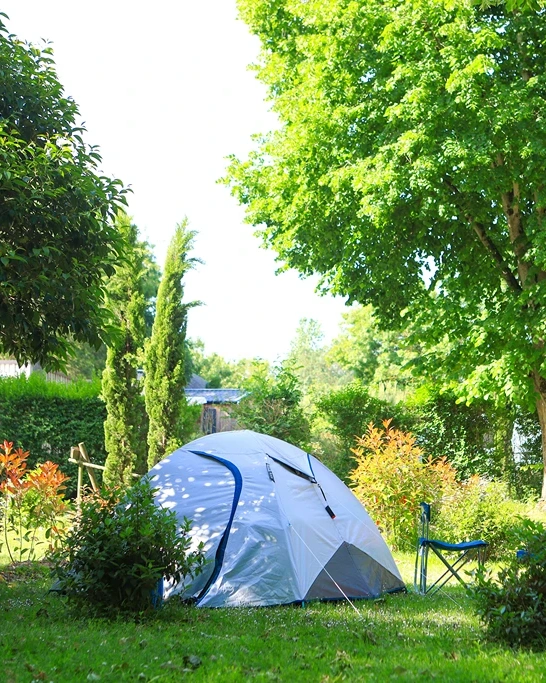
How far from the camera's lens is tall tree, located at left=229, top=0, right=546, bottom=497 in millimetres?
10352

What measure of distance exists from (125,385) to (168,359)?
1.19m

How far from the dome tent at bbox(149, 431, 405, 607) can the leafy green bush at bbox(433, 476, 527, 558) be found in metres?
2.92

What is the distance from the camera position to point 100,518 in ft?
20.3

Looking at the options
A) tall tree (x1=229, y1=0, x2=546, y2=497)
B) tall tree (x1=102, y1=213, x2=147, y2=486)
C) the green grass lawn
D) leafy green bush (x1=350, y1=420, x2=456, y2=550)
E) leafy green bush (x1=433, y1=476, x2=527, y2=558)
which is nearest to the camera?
the green grass lawn

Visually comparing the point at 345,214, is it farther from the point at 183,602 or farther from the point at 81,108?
the point at 183,602

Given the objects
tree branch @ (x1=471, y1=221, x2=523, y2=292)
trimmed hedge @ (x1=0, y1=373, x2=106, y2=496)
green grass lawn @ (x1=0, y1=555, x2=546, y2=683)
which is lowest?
green grass lawn @ (x1=0, y1=555, x2=546, y2=683)

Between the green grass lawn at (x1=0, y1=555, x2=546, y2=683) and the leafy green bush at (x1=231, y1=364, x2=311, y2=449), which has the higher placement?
the leafy green bush at (x1=231, y1=364, x2=311, y2=449)

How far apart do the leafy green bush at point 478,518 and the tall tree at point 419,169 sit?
1.69 metres

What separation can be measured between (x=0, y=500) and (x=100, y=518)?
3.98m

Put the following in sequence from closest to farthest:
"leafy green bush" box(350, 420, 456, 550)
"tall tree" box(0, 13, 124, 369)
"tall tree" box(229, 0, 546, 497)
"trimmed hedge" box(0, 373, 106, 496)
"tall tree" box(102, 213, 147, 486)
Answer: "tall tree" box(0, 13, 124, 369)
"tall tree" box(229, 0, 546, 497)
"leafy green bush" box(350, 420, 456, 550)
"tall tree" box(102, 213, 147, 486)
"trimmed hedge" box(0, 373, 106, 496)

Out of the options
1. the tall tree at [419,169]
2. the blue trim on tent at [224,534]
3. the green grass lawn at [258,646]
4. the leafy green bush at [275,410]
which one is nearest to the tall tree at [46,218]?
the blue trim on tent at [224,534]

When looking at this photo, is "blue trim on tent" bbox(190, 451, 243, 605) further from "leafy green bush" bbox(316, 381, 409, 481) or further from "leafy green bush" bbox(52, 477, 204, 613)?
"leafy green bush" bbox(316, 381, 409, 481)

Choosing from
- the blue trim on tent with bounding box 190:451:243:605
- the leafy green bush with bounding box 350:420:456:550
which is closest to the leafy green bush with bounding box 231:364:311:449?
the leafy green bush with bounding box 350:420:456:550

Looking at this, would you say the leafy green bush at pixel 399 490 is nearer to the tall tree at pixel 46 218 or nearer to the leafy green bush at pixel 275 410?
the leafy green bush at pixel 275 410
